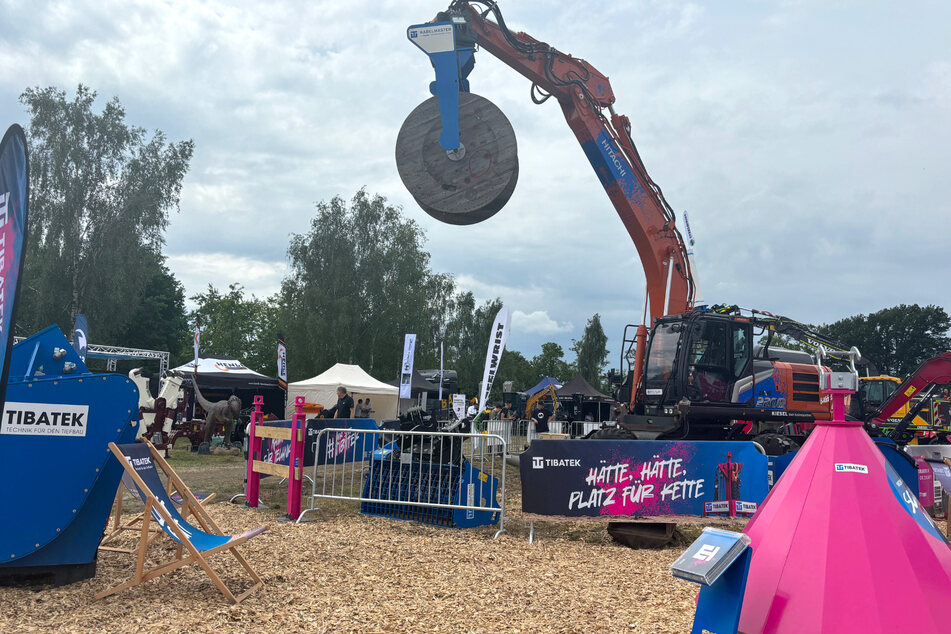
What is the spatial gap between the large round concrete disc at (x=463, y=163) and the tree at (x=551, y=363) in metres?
63.4

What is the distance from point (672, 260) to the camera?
11500 millimetres

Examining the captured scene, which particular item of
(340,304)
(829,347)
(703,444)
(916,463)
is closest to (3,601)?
(703,444)

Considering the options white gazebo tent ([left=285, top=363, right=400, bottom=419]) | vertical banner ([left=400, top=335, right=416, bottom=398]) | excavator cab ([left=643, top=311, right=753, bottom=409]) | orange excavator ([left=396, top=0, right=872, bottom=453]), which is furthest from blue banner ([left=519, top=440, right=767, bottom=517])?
white gazebo tent ([left=285, top=363, right=400, bottom=419])

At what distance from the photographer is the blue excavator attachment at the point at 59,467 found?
4402 millimetres

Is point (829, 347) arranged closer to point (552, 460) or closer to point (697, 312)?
point (697, 312)

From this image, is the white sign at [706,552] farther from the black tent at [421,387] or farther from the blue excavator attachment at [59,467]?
the black tent at [421,387]

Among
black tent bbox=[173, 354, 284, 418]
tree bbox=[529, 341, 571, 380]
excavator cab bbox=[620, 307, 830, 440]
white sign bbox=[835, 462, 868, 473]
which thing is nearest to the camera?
white sign bbox=[835, 462, 868, 473]

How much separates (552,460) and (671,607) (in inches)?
96.7

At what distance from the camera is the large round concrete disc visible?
7352 mm

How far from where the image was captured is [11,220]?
310cm

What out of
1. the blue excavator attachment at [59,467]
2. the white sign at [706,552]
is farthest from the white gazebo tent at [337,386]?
the white sign at [706,552]

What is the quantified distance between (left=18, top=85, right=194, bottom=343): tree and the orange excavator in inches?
919

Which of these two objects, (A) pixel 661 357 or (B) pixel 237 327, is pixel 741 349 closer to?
(A) pixel 661 357

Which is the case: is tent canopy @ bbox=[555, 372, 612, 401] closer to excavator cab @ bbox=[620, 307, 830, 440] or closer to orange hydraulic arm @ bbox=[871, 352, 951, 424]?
orange hydraulic arm @ bbox=[871, 352, 951, 424]
